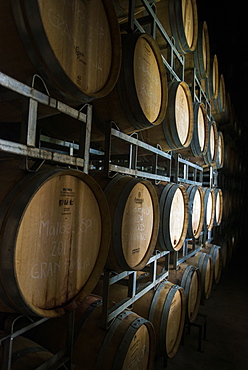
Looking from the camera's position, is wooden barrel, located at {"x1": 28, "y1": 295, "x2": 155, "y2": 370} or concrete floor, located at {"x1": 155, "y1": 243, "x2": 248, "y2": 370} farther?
concrete floor, located at {"x1": 155, "y1": 243, "x2": 248, "y2": 370}

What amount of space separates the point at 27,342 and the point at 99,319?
2.07 ft

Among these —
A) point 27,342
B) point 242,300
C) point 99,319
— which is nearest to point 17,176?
point 27,342

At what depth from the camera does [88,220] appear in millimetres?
1807

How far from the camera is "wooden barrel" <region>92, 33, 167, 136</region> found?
2143 millimetres

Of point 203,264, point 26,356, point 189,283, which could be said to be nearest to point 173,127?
point 189,283

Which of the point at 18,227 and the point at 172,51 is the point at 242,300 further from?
the point at 18,227

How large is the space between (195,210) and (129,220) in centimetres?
253

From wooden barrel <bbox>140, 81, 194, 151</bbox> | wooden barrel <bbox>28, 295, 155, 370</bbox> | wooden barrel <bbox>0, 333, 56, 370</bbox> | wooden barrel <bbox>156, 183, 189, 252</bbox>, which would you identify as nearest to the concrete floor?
wooden barrel <bbox>28, 295, 155, 370</bbox>

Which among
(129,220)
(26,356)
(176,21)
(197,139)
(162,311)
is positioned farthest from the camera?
(197,139)

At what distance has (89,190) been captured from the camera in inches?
71.5

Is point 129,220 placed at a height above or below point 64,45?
below

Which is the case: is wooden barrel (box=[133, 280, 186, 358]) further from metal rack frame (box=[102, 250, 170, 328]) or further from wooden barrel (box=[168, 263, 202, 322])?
wooden barrel (box=[168, 263, 202, 322])

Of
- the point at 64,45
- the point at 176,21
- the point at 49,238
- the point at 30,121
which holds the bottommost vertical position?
the point at 49,238

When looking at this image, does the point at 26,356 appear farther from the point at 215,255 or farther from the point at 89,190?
the point at 215,255
